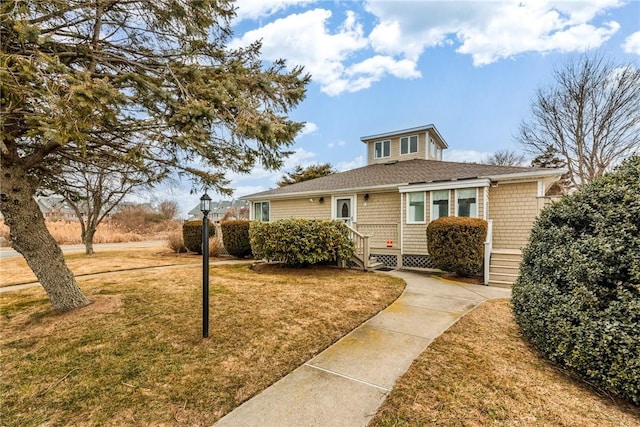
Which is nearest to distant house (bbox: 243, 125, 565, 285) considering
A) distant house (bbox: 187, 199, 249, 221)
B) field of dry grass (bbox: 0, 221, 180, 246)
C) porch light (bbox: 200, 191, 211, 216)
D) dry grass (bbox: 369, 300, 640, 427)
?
distant house (bbox: 187, 199, 249, 221)

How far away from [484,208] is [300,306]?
7247 mm

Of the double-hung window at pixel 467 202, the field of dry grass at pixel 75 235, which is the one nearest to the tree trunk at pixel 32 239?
the double-hung window at pixel 467 202

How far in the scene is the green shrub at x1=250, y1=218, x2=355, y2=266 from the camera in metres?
8.67

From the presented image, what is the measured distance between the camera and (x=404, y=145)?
1520 centimetres

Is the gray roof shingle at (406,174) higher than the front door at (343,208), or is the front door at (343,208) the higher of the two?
the gray roof shingle at (406,174)

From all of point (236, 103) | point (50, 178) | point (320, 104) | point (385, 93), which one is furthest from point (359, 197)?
point (50, 178)

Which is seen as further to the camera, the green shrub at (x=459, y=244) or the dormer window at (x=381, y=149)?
A: the dormer window at (x=381, y=149)

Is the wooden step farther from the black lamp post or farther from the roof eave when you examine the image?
the black lamp post

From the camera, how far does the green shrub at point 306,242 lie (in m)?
8.67

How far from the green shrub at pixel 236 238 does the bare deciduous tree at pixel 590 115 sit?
1967 cm

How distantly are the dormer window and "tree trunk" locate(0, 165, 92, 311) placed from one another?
14.2 m

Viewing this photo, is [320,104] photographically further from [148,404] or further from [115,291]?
[148,404]

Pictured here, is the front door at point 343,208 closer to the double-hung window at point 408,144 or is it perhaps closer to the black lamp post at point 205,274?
the double-hung window at point 408,144

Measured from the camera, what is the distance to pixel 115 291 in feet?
20.4
